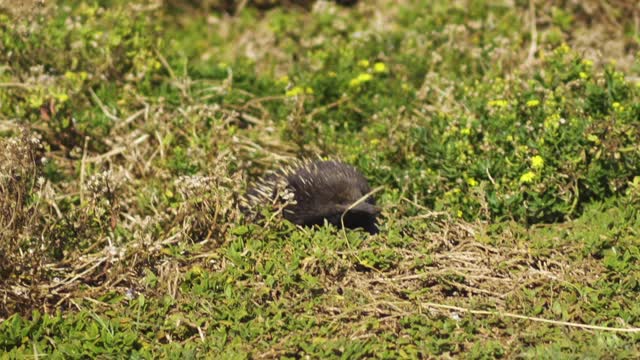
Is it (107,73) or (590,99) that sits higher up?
(590,99)

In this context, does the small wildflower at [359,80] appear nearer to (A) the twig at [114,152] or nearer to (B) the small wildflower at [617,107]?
(A) the twig at [114,152]

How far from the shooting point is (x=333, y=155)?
766 centimetres

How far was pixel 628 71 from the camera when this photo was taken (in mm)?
8789

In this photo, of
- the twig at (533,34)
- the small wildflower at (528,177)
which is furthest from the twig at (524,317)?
the twig at (533,34)

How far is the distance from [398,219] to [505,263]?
3.12 ft

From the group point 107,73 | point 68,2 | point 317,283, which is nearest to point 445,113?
point 317,283

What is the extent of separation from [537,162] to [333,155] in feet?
5.88

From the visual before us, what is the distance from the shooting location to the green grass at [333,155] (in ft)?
17.2

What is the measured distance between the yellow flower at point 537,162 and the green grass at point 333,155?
0.30ft

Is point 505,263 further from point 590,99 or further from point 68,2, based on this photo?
point 68,2

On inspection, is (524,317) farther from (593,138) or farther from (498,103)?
(498,103)

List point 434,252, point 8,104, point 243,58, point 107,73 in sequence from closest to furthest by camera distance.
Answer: point 434,252 → point 8,104 → point 107,73 → point 243,58

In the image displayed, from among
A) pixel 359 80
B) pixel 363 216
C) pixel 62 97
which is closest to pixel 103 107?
pixel 62 97

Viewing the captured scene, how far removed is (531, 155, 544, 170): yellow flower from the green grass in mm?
90
